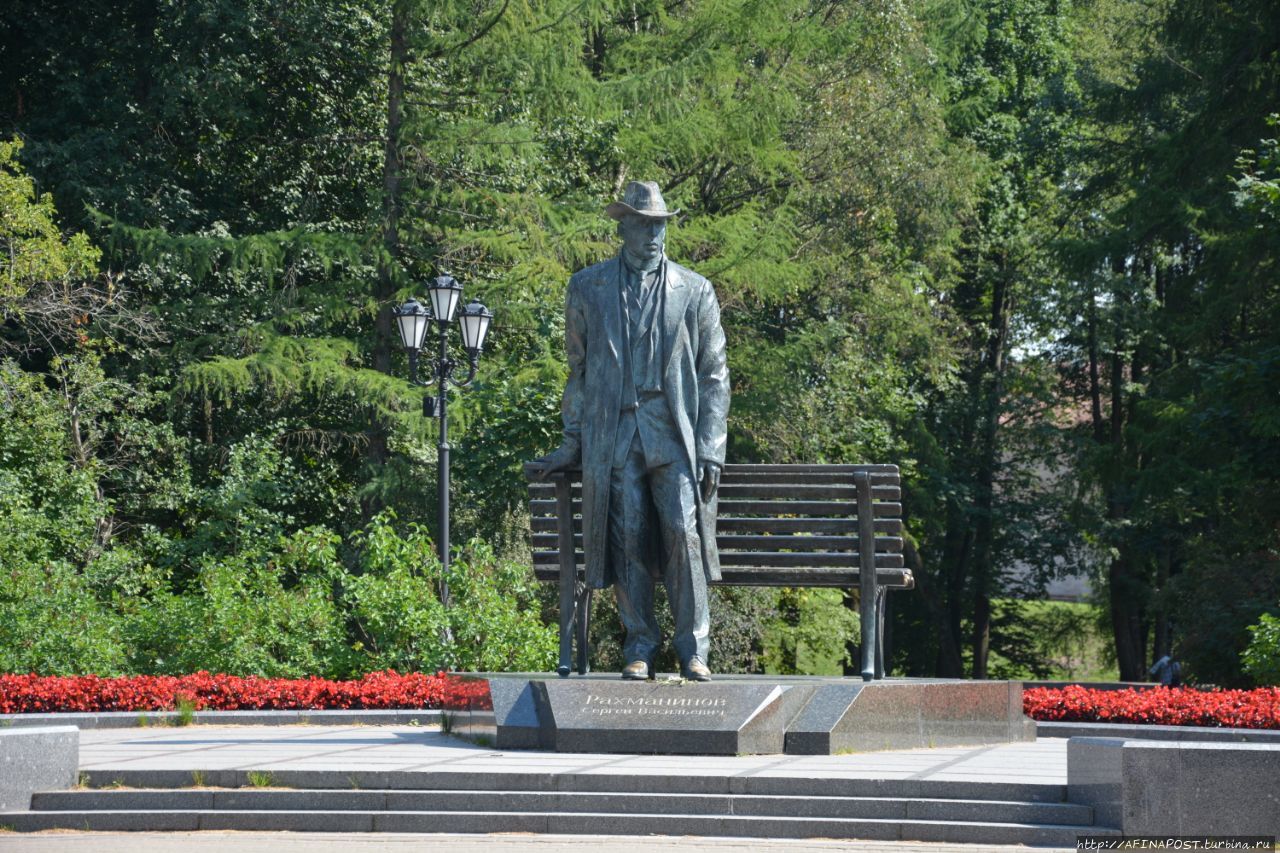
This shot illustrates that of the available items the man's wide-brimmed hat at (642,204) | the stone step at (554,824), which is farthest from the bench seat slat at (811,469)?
the stone step at (554,824)

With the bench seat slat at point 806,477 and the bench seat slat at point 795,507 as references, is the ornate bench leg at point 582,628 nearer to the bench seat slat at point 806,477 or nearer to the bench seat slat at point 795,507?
the bench seat slat at point 795,507

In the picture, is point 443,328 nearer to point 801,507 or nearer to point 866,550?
point 801,507

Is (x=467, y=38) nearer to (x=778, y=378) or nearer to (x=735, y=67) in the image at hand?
(x=735, y=67)

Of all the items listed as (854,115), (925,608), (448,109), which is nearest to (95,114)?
(448,109)

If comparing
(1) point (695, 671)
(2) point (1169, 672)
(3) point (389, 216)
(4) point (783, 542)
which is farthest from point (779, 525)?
(2) point (1169, 672)

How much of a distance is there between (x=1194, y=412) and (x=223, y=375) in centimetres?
1205

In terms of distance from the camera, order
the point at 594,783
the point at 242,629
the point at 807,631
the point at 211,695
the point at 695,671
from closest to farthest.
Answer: the point at 594,783 < the point at 695,671 < the point at 211,695 < the point at 242,629 < the point at 807,631

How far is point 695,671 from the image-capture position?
9.34 m

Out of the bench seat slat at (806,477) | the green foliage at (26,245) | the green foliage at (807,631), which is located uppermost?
the green foliage at (26,245)

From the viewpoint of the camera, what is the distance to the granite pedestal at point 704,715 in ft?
29.1

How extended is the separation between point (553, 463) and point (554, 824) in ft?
9.26

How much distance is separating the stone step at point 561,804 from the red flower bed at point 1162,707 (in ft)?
12.0

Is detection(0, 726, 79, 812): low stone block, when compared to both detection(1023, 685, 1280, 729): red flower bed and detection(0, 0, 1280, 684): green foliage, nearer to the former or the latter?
detection(1023, 685, 1280, 729): red flower bed

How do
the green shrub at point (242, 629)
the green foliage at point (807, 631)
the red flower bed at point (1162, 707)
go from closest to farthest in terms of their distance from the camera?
the red flower bed at point (1162, 707), the green shrub at point (242, 629), the green foliage at point (807, 631)
